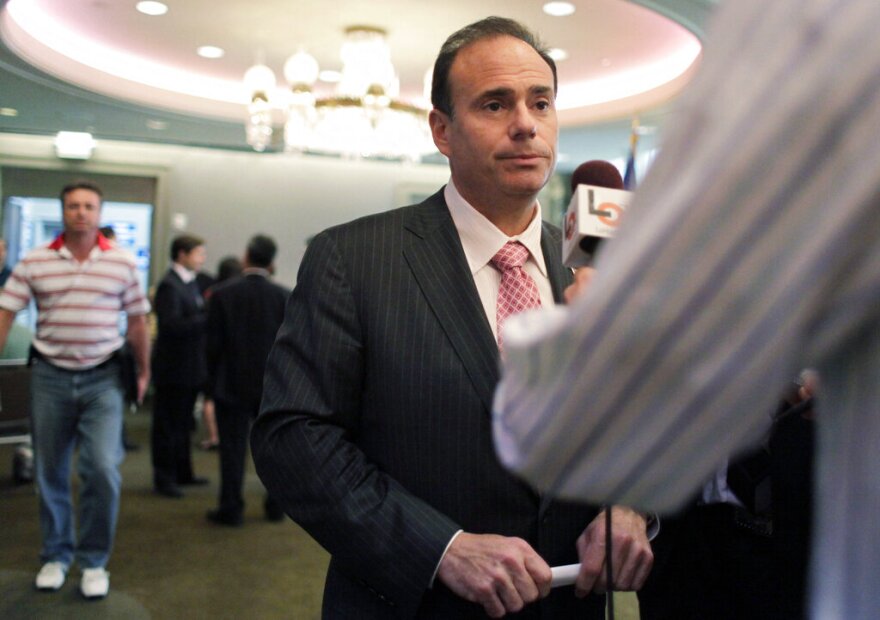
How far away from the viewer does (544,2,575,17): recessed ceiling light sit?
6.35m

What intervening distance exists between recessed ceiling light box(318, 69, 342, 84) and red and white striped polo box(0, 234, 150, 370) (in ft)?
16.6

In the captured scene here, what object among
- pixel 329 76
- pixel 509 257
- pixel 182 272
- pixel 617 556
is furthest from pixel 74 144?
pixel 617 556

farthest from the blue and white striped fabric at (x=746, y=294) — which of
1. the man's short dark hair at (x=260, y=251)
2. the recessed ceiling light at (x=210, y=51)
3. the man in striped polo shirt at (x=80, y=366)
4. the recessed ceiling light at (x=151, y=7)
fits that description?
the recessed ceiling light at (x=210, y=51)

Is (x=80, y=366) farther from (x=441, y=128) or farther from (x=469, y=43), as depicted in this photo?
(x=469, y=43)

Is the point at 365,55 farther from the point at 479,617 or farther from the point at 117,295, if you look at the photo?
the point at 479,617

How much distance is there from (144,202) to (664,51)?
7.18m

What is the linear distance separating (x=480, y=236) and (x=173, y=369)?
5041 millimetres

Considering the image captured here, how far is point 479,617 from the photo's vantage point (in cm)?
142

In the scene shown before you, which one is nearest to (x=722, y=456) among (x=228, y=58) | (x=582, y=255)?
(x=582, y=255)

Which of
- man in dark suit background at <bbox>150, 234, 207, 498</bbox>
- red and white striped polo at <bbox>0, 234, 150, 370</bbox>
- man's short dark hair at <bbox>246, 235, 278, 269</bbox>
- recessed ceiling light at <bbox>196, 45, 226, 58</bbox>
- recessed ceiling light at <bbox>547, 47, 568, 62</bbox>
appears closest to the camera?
red and white striped polo at <bbox>0, 234, 150, 370</bbox>

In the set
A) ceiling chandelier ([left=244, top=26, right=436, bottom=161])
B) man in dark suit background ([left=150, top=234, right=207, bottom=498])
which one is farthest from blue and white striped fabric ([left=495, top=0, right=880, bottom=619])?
ceiling chandelier ([left=244, top=26, right=436, bottom=161])

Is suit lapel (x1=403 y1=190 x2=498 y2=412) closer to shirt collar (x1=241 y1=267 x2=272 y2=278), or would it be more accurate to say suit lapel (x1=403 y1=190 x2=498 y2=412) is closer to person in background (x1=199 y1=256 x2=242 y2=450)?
shirt collar (x1=241 y1=267 x2=272 y2=278)

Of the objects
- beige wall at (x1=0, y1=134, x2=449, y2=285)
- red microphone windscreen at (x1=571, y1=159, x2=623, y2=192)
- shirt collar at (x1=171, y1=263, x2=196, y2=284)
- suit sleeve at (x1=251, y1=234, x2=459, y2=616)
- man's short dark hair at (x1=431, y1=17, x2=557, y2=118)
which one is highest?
beige wall at (x1=0, y1=134, x2=449, y2=285)

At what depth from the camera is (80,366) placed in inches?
154
